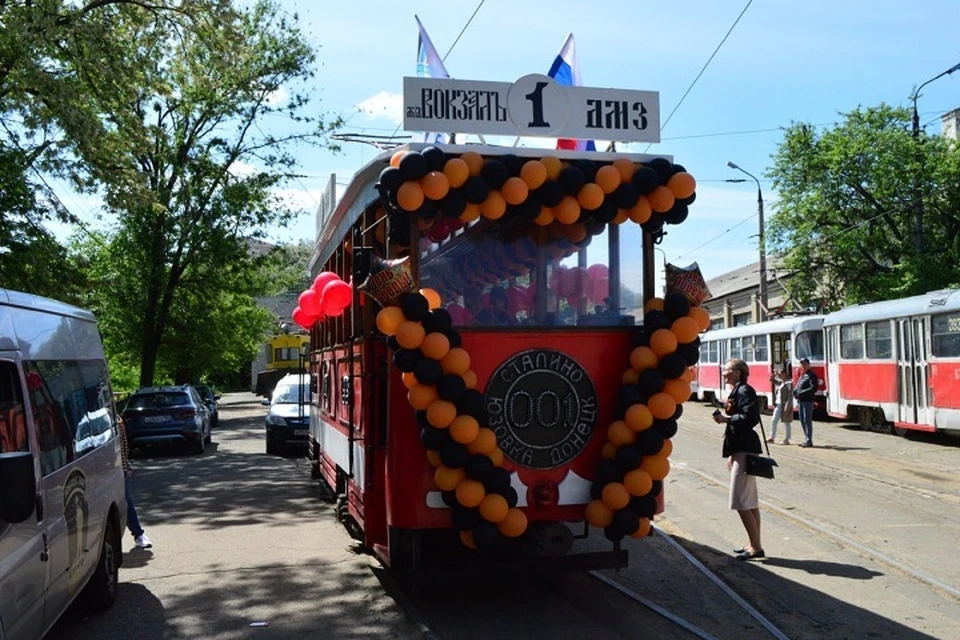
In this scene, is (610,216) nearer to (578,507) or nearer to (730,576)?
(578,507)

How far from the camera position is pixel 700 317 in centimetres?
686

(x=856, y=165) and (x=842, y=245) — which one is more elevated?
(x=856, y=165)

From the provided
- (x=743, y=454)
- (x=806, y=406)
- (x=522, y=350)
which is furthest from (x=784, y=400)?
(x=522, y=350)

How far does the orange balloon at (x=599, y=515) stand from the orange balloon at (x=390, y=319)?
1853 mm

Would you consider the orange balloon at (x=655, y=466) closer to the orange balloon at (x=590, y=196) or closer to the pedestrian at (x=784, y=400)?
the orange balloon at (x=590, y=196)

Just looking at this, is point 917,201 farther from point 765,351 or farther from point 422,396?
point 422,396

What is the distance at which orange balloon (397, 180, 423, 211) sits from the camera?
615cm

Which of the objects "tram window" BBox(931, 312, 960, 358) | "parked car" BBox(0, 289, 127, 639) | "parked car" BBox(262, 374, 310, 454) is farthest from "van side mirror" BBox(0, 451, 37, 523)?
"tram window" BBox(931, 312, 960, 358)

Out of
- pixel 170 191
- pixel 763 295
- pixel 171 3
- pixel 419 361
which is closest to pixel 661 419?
pixel 419 361

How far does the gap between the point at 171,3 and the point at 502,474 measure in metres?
15.6

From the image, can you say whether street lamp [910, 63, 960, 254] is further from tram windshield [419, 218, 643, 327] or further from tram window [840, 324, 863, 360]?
tram windshield [419, 218, 643, 327]

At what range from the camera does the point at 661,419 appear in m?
6.57

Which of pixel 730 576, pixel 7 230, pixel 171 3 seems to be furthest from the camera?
pixel 171 3

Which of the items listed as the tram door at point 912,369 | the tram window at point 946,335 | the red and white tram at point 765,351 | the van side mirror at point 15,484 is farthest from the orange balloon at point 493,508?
the red and white tram at point 765,351
